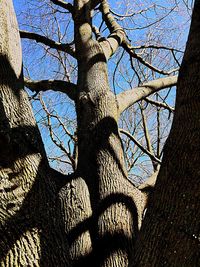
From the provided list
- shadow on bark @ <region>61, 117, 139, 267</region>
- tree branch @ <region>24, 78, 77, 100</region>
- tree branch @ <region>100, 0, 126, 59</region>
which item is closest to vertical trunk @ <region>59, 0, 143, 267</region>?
shadow on bark @ <region>61, 117, 139, 267</region>

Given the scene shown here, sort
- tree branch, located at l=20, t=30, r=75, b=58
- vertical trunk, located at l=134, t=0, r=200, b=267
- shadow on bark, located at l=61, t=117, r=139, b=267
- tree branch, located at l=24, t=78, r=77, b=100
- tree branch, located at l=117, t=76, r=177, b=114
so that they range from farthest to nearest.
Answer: tree branch, located at l=20, t=30, r=75, b=58 → tree branch, located at l=24, t=78, r=77, b=100 → tree branch, located at l=117, t=76, r=177, b=114 → shadow on bark, located at l=61, t=117, r=139, b=267 → vertical trunk, located at l=134, t=0, r=200, b=267

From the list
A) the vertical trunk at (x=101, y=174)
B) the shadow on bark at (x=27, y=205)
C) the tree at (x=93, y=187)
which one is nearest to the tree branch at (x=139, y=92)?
the tree at (x=93, y=187)

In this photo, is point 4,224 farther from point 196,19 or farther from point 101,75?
point 101,75

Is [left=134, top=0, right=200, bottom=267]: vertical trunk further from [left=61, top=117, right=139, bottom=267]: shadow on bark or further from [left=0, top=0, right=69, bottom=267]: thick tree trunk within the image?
[left=61, top=117, right=139, bottom=267]: shadow on bark

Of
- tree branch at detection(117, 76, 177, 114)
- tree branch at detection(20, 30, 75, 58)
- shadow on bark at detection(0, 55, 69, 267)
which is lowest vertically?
shadow on bark at detection(0, 55, 69, 267)

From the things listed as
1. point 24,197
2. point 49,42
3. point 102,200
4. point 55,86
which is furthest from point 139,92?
point 24,197

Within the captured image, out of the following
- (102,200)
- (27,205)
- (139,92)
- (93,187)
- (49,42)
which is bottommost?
(27,205)

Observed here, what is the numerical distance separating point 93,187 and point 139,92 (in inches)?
46.4

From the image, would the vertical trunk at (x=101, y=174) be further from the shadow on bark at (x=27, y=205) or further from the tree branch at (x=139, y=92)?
the shadow on bark at (x=27, y=205)

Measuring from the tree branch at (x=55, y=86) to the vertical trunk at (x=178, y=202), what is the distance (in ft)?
5.12

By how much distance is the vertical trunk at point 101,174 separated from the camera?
5.98 feet

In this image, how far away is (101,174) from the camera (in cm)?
211

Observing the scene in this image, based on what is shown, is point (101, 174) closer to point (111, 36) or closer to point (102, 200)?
point (102, 200)

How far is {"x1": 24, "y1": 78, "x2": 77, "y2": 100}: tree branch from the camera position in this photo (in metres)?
2.88
